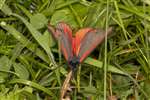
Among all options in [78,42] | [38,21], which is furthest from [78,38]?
[38,21]

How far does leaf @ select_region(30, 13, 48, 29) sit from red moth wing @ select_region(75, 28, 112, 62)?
0.24 meters

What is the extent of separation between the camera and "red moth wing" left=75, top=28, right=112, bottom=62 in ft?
6.76

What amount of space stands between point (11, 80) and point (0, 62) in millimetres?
121

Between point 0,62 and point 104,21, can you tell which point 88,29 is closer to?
point 104,21

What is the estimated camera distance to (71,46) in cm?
207

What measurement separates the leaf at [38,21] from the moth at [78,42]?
0.13m

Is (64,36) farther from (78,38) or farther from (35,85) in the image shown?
(35,85)

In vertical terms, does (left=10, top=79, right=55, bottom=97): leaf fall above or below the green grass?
below

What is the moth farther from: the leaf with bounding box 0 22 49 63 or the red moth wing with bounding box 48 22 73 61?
the leaf with bounding box 0 22 49 63

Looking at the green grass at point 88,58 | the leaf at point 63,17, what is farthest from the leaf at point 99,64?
the leaf at point 63,17

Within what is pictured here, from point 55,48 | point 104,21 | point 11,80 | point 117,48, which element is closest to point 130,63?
point 117,48

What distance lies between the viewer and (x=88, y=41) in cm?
207

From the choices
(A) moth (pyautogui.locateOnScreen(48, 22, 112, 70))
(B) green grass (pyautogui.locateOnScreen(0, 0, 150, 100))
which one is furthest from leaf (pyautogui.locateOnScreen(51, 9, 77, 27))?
(A) moth (pyautogui.locateOnScreen(48, 22, 112, 70))

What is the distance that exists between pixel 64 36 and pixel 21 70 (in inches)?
12.9
